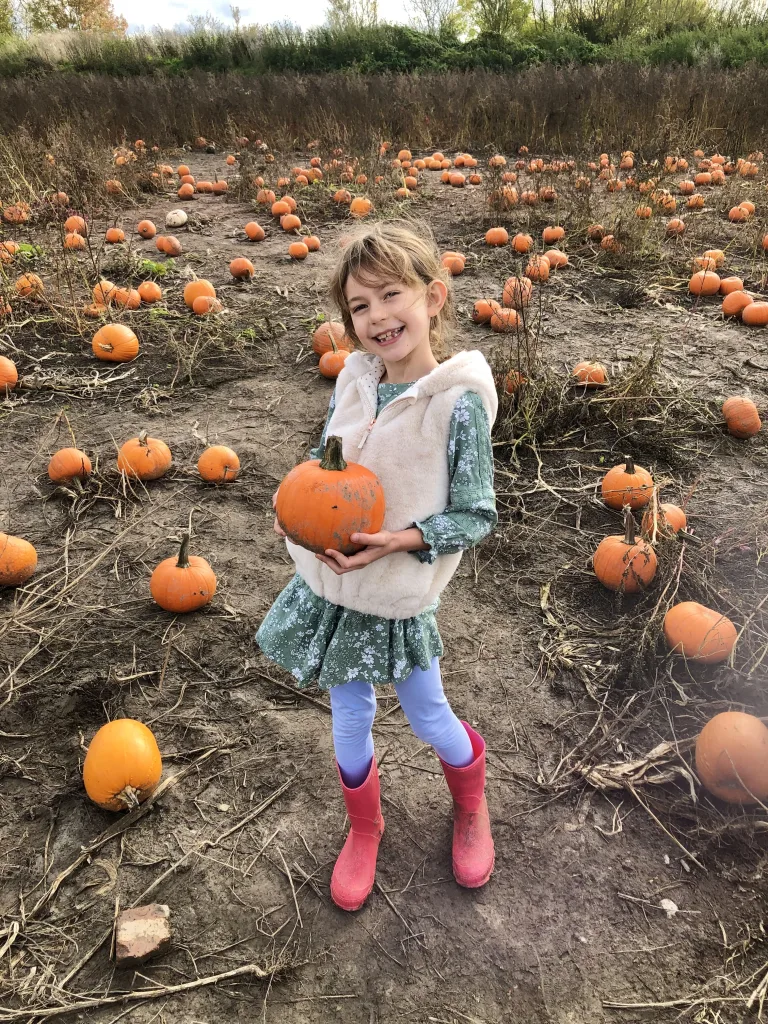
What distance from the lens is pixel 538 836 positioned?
2.07m

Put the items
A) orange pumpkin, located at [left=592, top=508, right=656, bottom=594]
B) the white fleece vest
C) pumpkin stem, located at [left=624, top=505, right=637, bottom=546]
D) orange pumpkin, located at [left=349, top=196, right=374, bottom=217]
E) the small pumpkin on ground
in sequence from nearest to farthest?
the white fleece vest → pumpkin stem, located at [left=624, top=505, right=637, bottom=546] → orange pumpkin, located at [left=592, top=508, right=656, bottom=594] → the small pumpkin on ground → orange pumpkin, located at [left=349, top=196, right=374, bottom=217]

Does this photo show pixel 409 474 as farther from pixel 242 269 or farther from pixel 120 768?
pixel 242 269

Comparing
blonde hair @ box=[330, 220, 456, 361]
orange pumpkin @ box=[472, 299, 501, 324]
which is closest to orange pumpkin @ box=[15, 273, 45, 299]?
orange pumpkin @ box=[472, 299, 501, 324]

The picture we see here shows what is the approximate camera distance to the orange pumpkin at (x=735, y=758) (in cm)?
199

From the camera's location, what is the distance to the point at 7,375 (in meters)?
4.38

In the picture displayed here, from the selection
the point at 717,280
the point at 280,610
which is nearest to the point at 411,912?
the point at 280,610

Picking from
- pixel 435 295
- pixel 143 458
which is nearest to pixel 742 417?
pixel 435 295

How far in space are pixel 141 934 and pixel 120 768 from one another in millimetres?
463

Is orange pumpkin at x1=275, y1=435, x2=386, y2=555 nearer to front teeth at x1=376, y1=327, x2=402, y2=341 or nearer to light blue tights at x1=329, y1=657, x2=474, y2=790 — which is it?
front teeth at x1=376, y1=327, x2=402, y2=341

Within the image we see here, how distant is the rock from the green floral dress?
770 mm

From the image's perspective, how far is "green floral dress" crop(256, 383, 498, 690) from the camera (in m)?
1.57

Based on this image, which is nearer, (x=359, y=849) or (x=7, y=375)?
(x=359, y=849)

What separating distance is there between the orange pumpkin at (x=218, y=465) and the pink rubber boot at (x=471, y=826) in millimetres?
2185

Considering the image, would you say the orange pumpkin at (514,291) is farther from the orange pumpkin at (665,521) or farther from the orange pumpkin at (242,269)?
the orange pumpkin at (242,269)
